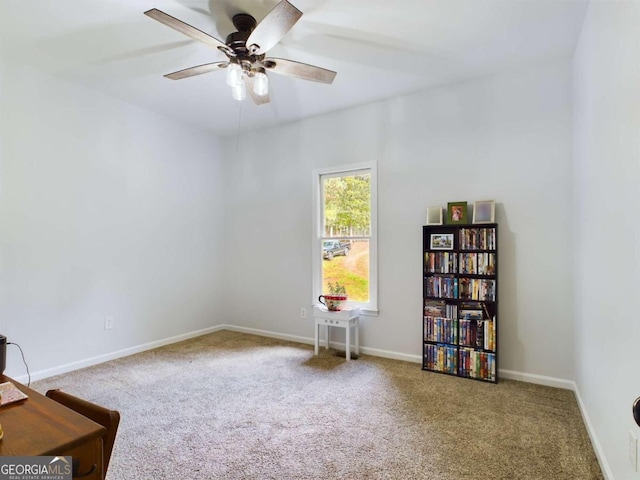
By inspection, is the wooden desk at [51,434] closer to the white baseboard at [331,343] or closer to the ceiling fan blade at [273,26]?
the ceiling fan blade at [273,26]

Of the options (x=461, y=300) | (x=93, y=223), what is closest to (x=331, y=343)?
(x=461, y=300)

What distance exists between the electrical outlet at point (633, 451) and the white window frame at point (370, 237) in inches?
96.2

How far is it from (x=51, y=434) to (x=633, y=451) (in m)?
2.04

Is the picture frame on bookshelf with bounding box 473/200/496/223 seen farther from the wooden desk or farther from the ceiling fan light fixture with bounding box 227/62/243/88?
the wooden desk

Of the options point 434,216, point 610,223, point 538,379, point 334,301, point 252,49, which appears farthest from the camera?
point 334,301

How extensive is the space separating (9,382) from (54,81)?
3051 millimetres

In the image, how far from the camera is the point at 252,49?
230 centimetres

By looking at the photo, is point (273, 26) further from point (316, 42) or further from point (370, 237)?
point (370, 237)

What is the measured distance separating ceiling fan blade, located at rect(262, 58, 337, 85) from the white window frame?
1.47 meters

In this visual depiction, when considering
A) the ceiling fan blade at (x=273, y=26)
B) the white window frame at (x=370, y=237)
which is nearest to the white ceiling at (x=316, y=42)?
the ceiling fan blade at (x=273, y=26)

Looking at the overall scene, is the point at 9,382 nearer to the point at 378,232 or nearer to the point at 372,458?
the point at 372,458

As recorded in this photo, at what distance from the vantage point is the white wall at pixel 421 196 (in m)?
3.01

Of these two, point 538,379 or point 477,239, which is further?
point 477,239

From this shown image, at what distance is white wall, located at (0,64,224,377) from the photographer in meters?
3.04
